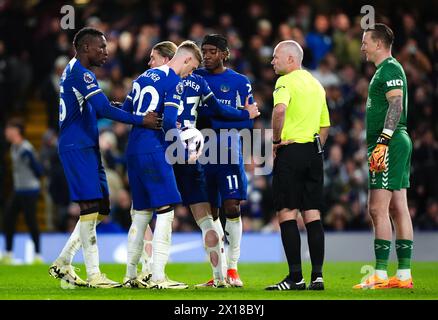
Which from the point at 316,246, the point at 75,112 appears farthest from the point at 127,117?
the point at 316,246

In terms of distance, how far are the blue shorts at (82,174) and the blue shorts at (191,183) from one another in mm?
924

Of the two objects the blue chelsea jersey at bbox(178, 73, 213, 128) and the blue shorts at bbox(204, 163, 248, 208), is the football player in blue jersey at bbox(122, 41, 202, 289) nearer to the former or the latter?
the blue chelsea jersey at bbox(178, 73, 213, 128)

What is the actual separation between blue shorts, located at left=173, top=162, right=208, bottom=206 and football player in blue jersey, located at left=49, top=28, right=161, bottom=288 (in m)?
0.88

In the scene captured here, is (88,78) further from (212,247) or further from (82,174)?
(212,247)

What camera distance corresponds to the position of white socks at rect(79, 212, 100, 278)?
1000 cm

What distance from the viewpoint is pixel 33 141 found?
22656 mm

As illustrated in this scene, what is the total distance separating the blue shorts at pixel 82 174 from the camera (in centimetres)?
997

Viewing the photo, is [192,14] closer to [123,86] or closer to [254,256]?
[123,86]

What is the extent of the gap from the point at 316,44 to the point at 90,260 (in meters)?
12.0

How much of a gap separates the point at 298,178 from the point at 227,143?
1267 mm

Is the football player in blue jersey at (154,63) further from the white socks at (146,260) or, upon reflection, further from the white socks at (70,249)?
the white socks at (70,249)

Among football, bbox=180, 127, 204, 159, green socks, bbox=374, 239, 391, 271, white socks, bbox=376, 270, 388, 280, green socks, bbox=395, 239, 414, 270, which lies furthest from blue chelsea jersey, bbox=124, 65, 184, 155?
green socks, bbox=395, 239, 414, 270
